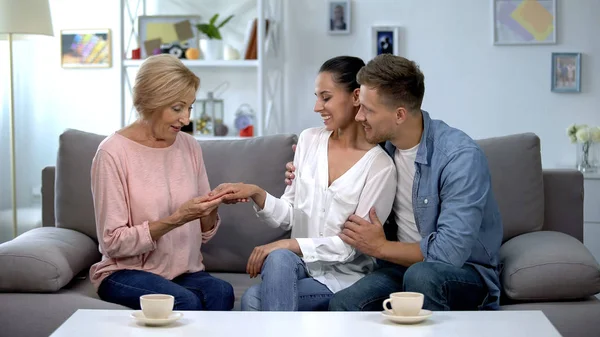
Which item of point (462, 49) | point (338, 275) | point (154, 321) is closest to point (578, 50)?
point (462, 49)

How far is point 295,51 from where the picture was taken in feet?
16.8

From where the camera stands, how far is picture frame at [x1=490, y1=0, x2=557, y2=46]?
4.92 metres

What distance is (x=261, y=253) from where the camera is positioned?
2.59 m

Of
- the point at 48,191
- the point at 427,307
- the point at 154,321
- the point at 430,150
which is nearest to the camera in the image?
the point at 154,321

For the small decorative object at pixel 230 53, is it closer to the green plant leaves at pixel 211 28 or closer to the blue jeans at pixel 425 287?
the green plant leaves at pixel 211 28

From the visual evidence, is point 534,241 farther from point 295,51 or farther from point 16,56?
point 16,56

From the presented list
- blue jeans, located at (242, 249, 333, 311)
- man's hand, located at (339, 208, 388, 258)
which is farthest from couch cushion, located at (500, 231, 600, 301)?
blue jeans, located at (242, 249, 333, 311)

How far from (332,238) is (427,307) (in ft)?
1.23

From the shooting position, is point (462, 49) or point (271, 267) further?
point (462, 49)

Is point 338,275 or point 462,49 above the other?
point 462,49

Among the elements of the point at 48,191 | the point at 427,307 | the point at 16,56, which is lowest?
the point at 427,307

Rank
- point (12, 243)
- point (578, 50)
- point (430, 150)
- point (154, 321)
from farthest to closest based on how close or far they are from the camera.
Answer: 1. point (578, 50)
2. point (12, 243)
3. point (430, 150)
4. point (154, 321)

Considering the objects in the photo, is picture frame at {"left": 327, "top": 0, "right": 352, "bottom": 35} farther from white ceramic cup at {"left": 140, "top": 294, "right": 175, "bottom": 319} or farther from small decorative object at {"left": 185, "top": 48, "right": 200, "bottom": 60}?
white ceramic cup at {"left": 140, "top": 294, "right": 175, "bottom": 319}

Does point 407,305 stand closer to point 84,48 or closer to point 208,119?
point 208,119
